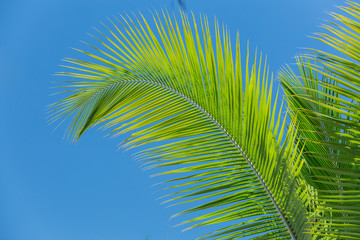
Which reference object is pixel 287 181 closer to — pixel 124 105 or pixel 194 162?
pixel 194 162

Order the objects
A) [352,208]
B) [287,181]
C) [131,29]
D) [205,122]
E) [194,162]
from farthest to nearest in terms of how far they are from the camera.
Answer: [131,29]
[205,122]
[194,162]
[287,181]
[352,208]

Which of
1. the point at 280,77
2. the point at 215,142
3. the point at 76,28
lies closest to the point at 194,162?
the point at 215,142

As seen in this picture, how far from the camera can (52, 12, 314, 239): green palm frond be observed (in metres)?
1.29

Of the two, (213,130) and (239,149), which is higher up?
(213,130)

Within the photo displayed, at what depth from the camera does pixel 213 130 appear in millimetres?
1460

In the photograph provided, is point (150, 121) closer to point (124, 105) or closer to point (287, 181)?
point (124, 105)

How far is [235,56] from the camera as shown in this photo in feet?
4.74

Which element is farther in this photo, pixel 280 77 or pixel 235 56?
pixel 280 77

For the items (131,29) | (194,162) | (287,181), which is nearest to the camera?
(287,181)

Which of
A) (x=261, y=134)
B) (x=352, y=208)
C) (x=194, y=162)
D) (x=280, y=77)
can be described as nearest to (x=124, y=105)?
(x=194, y=162)

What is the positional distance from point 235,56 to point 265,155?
464mm

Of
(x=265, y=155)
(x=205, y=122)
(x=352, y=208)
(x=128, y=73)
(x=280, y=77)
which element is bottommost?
(x=352, y=208)

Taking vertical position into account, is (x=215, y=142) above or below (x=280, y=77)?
below

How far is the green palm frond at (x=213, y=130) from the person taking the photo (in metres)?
1.29
